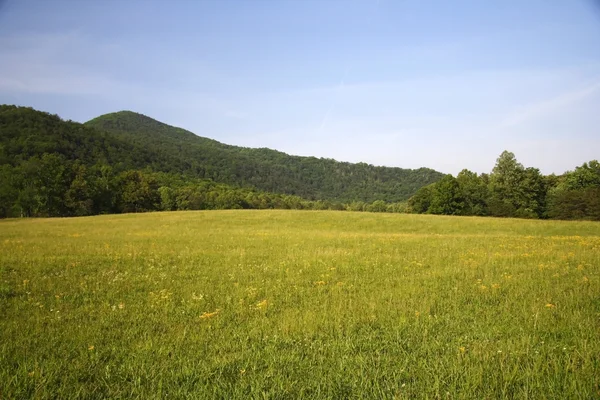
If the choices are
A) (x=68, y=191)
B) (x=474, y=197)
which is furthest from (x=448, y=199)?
(x=68, y=191)

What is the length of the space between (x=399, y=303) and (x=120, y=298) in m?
Result: 7.20

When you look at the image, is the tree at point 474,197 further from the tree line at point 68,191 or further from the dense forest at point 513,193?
the tree line at point 68,191

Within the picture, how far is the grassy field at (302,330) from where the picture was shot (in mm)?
4109

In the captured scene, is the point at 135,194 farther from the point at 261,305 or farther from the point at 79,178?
the point at 261,305

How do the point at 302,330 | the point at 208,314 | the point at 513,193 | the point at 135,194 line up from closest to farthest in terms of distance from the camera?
the point at 302,330, the point at 208,314, the point at 513,193, the point at 135,194

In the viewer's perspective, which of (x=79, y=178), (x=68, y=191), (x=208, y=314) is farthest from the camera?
(x=79, y=178)

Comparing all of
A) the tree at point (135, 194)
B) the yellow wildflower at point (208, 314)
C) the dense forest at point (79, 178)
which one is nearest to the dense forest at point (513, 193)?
the dense forest at point (79, 178)

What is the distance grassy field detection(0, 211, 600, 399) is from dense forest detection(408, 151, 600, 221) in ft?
209

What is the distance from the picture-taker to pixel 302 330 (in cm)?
593

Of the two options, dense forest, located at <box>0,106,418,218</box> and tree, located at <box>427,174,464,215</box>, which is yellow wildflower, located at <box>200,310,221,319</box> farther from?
tree, located at <box>427,174,464,215</box>

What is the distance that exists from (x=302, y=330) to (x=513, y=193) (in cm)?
8009

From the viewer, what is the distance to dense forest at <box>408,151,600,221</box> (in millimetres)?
66500

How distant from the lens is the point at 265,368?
181 inches

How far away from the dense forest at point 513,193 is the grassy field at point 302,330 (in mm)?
63782
